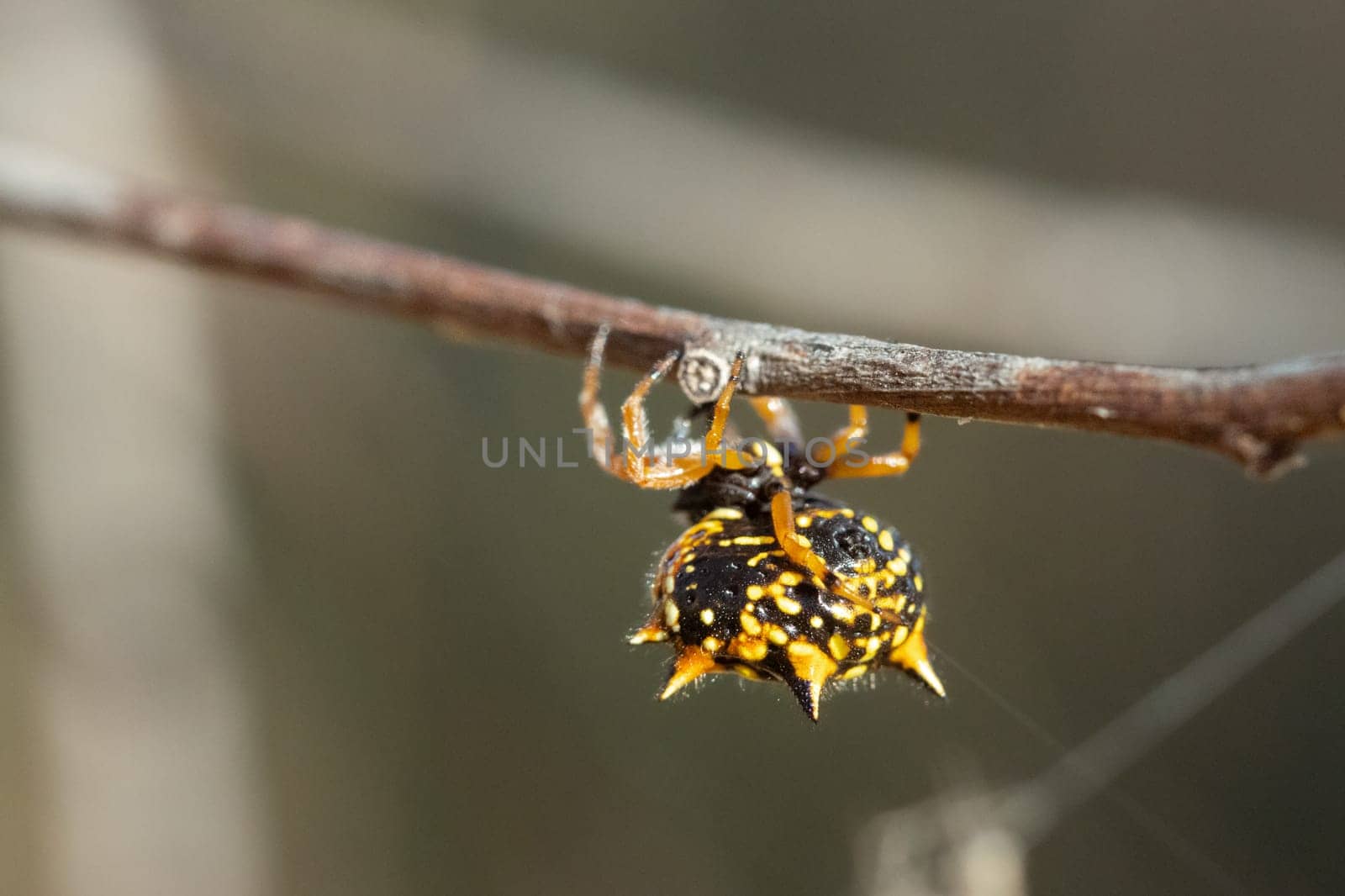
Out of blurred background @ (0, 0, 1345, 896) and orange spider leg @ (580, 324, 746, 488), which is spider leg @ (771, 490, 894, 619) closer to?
orange spider leg @ (580, 324, 746, 488)

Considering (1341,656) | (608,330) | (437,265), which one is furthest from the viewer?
(1341,656)

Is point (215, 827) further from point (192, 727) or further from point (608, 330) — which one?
point (608, 330)

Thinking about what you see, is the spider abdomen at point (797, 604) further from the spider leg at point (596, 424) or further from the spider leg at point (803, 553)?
the spider leg at point (596, 424)

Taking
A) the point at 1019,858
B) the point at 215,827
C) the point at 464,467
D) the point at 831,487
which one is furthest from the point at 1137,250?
the point at 215,827

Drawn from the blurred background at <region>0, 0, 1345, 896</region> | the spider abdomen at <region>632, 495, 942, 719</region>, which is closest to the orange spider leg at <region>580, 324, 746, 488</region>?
the spider abdomen at <region>632, 495, 942, 719</region>

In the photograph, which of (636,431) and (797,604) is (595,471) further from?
(797,604)

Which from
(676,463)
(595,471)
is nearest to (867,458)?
(676,463)
